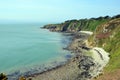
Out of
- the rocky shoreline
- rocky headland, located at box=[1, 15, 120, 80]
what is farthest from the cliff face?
the rocky shoreline

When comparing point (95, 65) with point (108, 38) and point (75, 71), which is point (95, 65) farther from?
point (108, 38)

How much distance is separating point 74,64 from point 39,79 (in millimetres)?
19551

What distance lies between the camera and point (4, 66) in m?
79.6

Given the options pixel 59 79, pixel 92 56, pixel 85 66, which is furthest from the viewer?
pixel 92 56

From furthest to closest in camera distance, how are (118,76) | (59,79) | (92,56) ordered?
(92,56) < (59,79) < (118,76)

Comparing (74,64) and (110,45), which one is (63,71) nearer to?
(74,64)

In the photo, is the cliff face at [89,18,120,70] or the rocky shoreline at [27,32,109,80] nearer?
the rocky shoreline at [27,32,109,80]

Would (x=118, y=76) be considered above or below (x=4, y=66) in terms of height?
above

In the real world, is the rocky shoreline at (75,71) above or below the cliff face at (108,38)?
below

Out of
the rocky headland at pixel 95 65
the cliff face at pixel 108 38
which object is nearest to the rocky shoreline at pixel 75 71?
the rocky headland at pixel 95 65

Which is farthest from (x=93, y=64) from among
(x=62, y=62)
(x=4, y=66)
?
(x=4, y=66)

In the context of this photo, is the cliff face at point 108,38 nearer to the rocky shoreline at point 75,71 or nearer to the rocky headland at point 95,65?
the rocky headland at point 95,65

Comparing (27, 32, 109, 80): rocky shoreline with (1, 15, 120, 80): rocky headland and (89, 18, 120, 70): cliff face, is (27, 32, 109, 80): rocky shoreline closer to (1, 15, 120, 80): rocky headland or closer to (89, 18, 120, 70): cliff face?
(1, 15, 120, 80): rocky headland

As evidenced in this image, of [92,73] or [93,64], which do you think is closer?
[92,73]
